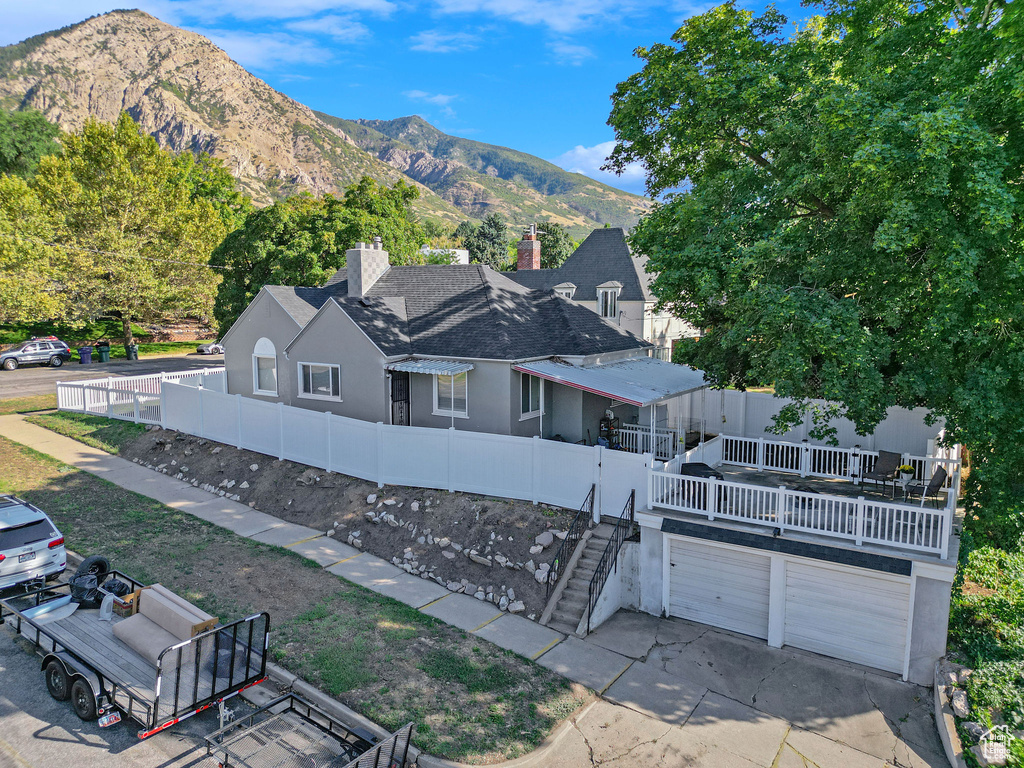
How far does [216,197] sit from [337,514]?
6066 centimetres

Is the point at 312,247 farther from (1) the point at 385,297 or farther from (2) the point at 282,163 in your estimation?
(2) the point at 282,163

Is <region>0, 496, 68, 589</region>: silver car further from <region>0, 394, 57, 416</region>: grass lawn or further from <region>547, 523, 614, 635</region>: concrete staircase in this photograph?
<region>0, 394, 57, 416</region>: grass lawn

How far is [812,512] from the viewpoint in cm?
1147

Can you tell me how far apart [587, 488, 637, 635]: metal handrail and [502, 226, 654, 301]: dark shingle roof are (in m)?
26.3

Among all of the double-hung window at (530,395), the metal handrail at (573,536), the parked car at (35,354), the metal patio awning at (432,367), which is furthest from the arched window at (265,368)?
the parked car at (35,354)

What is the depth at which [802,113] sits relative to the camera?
13961 mm

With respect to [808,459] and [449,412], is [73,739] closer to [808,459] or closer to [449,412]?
[449,412]

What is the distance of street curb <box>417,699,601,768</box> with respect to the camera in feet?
25.1

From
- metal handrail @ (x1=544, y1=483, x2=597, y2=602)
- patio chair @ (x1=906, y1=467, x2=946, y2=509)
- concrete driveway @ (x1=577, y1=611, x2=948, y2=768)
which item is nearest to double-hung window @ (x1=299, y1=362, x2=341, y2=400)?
metal handrail @ (x1=544, y1=483, x2=597, y2=602)

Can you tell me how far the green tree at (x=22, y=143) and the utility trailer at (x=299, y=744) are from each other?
63.6 meters

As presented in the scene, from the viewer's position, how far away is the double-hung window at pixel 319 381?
62.0ft

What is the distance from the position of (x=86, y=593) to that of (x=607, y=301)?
3102 centimetres

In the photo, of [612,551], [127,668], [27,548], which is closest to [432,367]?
[612,551]

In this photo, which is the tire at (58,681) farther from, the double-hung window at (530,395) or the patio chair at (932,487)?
the patio chair at (932,487)
